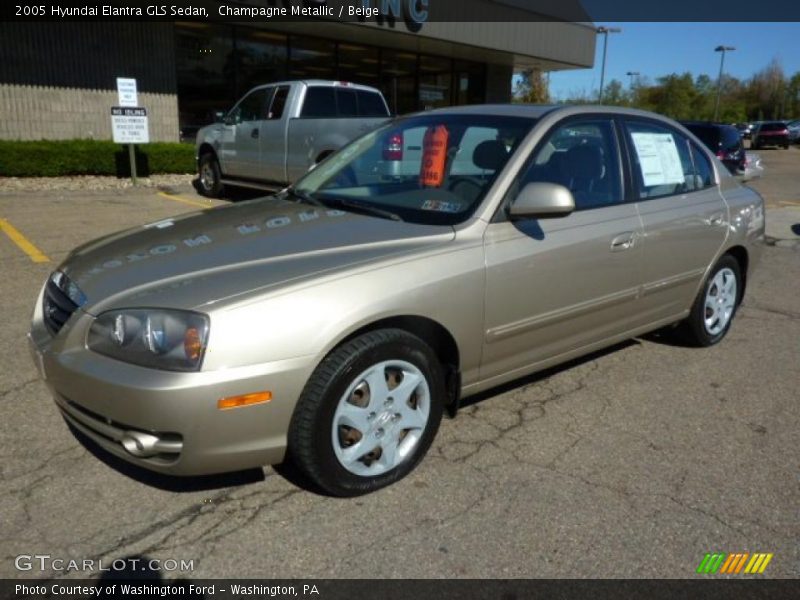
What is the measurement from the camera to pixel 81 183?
41.4 feet

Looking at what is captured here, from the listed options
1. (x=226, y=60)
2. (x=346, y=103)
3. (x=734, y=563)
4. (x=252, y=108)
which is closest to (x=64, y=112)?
(x=226, y=60)

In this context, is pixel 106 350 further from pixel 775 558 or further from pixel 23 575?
pixel 775 558

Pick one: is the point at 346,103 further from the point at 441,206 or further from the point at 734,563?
the point at 734,563

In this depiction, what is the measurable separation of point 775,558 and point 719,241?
249 centimetres

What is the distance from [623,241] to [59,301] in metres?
2.81

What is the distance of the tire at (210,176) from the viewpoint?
11.3 metres

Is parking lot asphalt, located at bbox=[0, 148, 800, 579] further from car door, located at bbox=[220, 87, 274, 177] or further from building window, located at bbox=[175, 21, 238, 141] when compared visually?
building window, located at bbox=[175, 21, 238, 141]

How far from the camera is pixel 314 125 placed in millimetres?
9289

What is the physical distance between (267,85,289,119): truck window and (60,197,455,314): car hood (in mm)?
6847

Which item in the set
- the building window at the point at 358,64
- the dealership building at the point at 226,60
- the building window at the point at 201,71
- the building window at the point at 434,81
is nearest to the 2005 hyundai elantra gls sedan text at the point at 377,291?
the dealership building at the point at 226,60

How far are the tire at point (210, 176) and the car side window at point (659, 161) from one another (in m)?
8.54

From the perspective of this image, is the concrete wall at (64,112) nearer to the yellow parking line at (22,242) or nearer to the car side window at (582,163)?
the yellow parking line at (22,242)

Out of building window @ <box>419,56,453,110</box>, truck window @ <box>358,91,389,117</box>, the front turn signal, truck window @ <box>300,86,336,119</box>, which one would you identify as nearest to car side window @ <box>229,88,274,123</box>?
truck window @ <box>300,86,336,119</box>

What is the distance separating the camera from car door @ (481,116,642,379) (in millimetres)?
3078
